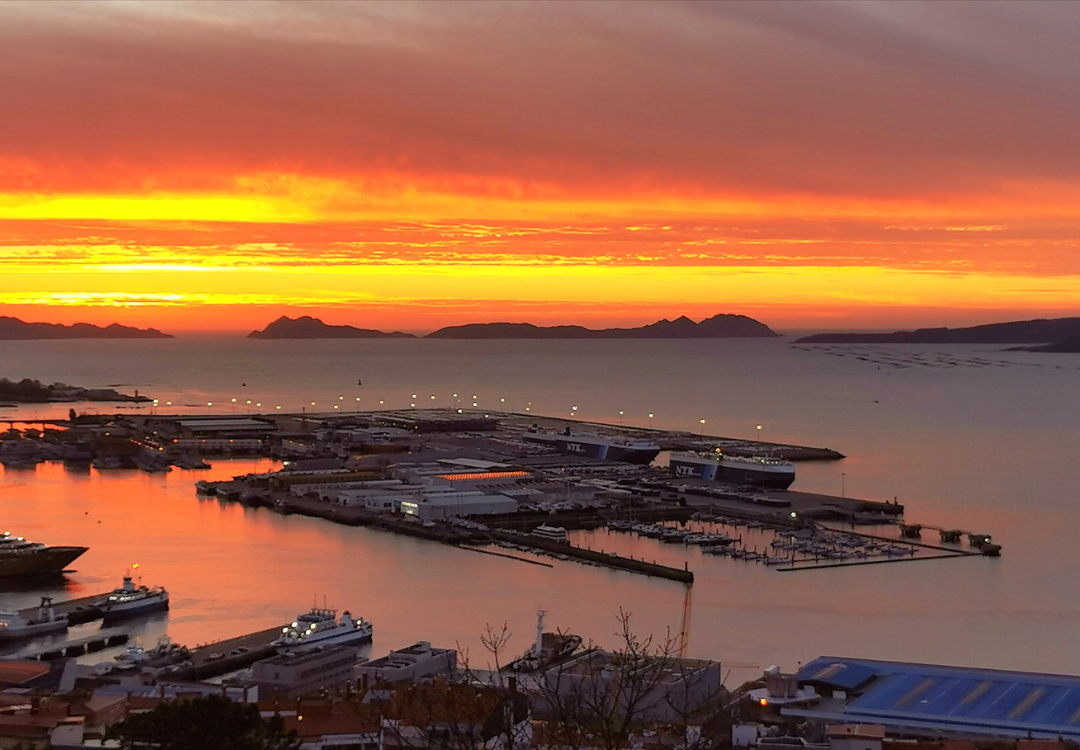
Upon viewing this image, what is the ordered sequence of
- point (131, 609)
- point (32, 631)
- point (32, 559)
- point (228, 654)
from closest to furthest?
point (228, 654)
point (32, 631)
point (131, 609)
point (32, 559)

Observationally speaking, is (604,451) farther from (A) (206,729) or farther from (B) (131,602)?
(A) (206,729)

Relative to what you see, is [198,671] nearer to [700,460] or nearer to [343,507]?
[343,507]

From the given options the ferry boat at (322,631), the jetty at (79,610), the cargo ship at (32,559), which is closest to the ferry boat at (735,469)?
the cargo ship at (32,559)

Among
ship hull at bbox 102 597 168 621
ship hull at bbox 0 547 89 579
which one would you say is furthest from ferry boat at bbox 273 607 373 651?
ship hull at bbox 0 547 89 579

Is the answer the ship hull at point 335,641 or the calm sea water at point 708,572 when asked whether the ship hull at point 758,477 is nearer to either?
the calm sea water at point 708,572

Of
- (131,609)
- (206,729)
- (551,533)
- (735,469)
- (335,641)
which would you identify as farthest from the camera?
(735,469)

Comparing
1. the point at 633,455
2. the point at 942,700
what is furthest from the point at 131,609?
the point at 633,455

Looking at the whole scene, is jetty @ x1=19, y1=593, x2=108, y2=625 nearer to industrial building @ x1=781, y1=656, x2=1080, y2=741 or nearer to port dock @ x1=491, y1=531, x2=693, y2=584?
port dock @ x1=491, y1=531, x2=693, y2=584
